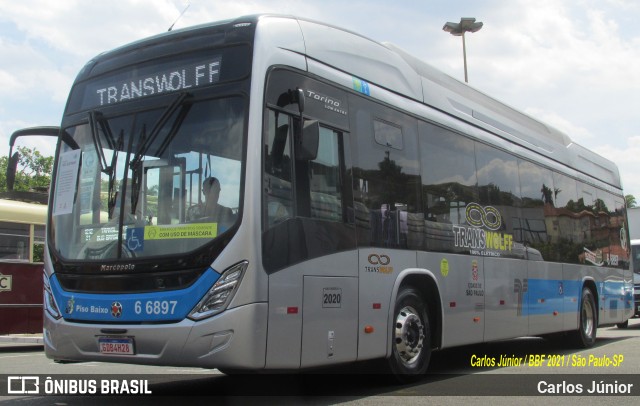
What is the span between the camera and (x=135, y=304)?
6285 millimetres

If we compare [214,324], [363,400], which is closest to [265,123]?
[214,324]

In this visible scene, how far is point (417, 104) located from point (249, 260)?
397 centimetres

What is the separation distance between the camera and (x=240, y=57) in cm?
661

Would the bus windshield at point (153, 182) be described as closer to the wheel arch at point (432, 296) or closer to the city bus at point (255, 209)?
the city bus at point (255, 209)

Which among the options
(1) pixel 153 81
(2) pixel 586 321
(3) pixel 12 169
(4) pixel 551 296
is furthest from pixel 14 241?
(2) pixel 586 321

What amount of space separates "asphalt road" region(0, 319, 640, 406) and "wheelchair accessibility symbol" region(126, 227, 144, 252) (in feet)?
5.37

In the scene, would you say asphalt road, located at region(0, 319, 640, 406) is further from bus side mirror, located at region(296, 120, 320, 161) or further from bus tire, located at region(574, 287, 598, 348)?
bus side mirror, located at region(296, 120, 320, 161)

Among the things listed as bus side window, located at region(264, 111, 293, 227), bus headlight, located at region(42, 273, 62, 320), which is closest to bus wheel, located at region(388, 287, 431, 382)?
bus side window, located at region(264, 111, 293, 227)

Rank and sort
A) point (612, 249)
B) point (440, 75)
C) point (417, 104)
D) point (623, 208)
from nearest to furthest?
point (417, 104) < point (440, 75) < point (612, 249) < point (623, 208)

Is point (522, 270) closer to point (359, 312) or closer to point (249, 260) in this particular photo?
point (359, 312)

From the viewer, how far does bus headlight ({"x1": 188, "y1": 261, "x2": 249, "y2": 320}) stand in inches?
237

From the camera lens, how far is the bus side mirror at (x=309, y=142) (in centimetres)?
656

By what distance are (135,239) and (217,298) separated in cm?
105

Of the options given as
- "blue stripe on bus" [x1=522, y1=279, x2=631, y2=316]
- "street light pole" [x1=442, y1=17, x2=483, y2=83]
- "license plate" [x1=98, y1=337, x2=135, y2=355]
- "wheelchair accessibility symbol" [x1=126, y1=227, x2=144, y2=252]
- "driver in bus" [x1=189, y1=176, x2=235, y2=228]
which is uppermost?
"street light pole" [x1=442, y1=17, x2=483, y2=83]
